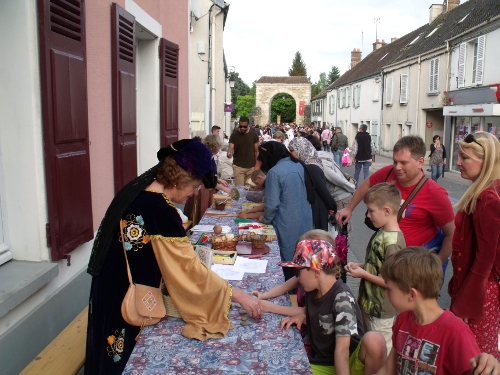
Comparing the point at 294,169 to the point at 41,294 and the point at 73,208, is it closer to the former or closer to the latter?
the point at 73,208

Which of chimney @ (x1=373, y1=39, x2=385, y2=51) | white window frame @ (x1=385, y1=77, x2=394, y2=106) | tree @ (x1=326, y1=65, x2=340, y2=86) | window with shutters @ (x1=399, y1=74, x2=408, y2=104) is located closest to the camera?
window with shutters @ (x1=399, y1=74, x2=408, y2=104)

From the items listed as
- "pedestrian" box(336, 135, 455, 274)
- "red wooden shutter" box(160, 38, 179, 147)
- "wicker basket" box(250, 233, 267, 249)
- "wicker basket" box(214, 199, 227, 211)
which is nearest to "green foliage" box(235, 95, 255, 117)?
"red wooden shutter" box(160, 38, 179, 147)

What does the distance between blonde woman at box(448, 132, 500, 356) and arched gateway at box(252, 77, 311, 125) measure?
6188 cm

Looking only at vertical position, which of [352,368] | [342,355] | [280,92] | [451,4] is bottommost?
[352,368]

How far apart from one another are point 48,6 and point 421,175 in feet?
9.73

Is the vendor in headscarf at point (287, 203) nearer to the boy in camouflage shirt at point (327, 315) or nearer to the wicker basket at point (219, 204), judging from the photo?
the wicker basket at point (219, 204)

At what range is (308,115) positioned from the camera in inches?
2608

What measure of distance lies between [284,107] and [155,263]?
235 feet

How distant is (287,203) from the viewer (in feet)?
14.8

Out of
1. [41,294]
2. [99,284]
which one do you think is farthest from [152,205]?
[41,294]

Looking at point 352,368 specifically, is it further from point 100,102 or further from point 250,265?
point 100,102

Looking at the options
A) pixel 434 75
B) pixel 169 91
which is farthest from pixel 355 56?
pixel 169 91

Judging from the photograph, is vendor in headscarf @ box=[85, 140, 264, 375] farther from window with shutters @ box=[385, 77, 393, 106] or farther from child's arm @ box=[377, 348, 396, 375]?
window with shutters @ box=[385, 77, 393, 106]

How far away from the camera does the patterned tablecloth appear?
2.13 meters
